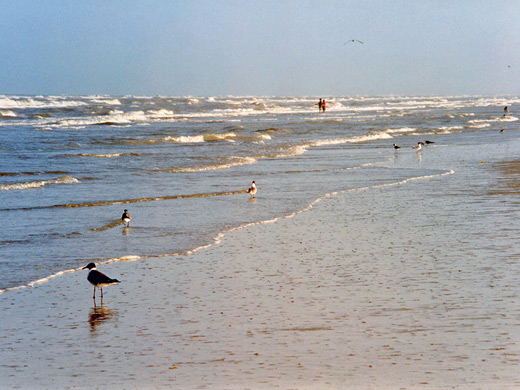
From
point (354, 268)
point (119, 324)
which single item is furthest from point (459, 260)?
point (119, 324)

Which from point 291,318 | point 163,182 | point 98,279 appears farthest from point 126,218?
point 163,182

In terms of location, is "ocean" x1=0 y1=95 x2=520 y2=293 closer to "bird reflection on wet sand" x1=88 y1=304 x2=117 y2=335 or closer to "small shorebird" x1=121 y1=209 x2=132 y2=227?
"small shorebird" x1=121 y1=209 x2=132 y2=227

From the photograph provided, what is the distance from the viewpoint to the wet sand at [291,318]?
18.2 ft

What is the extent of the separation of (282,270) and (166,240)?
2991 millimetres

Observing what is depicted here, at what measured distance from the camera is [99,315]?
7.35m

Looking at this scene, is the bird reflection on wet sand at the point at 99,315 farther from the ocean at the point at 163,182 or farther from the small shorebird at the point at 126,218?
the small shorebird at the point at 126,218

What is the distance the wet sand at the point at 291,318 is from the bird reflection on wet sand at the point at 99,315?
0.02 m

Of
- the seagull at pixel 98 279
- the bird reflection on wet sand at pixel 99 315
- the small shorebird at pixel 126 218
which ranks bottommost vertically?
the bird reflection on wet sand at pixel 99 315

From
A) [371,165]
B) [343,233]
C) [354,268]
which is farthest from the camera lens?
[371,165]

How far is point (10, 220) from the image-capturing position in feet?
43.6

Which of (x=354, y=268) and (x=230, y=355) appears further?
(x=354, y=268)

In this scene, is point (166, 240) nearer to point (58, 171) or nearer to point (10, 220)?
point (10, 220)

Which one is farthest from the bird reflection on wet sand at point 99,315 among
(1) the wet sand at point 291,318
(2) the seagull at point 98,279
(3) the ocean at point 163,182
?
(3) the ocean at point 163,182

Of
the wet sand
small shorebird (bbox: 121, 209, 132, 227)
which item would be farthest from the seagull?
small shorebird (bbox: 121, 209, 132, 227)
